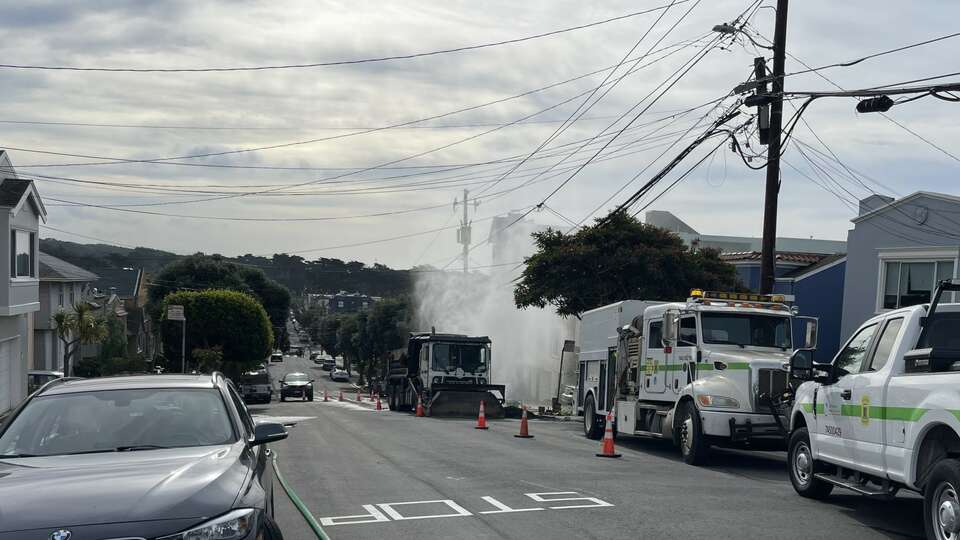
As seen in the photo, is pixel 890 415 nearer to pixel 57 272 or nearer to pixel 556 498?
pixel 556 498

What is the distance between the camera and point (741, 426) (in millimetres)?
15109

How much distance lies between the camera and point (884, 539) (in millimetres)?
9156

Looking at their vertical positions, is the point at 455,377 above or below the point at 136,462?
below

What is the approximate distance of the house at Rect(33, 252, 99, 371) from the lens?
40219 mm

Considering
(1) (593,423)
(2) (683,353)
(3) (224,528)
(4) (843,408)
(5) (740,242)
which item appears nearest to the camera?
(3) (224,528)

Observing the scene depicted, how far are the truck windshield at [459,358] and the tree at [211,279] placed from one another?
38702 mm

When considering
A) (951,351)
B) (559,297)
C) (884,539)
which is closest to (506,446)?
(884,539)

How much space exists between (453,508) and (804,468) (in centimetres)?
423

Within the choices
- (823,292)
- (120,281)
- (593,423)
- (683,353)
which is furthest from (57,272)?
(120,281)

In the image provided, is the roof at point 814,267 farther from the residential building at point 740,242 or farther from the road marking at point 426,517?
the road marking at point 426,517

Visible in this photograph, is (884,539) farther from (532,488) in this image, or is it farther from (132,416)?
(132,416)

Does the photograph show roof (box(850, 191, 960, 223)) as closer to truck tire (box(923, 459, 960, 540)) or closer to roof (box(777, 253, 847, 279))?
roof (box(777, 253, 847, 279))

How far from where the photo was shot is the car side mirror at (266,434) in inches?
283

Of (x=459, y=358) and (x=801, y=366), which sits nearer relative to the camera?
(x=801, y=366)
